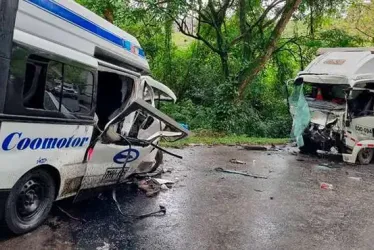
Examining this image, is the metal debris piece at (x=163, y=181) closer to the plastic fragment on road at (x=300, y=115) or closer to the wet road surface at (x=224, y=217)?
the wet road surface at (x=224, y=217)

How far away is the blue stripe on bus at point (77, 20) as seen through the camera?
414cm

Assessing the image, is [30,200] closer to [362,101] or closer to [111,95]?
[111,95]

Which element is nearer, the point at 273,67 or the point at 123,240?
the point at 123,240

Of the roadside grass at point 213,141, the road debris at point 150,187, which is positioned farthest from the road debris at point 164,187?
the roadside grass at point 213,141

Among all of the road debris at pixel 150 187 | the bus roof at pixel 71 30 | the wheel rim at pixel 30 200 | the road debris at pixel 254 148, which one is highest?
the bus roof at pixel 71 30

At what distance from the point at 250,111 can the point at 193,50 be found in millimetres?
5814

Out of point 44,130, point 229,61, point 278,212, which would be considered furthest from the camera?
point 229,61

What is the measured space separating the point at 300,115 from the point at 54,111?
30.5 ft

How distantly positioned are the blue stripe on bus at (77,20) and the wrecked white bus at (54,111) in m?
0.01

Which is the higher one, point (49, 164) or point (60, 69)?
point (60, 69)

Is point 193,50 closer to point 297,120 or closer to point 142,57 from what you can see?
point 297,120

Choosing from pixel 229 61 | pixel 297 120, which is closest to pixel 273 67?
pixel 229 61

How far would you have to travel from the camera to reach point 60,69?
14.0 ft

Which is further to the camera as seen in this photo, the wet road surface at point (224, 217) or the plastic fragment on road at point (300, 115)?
the plastic fragment on road at point (300, 115)
